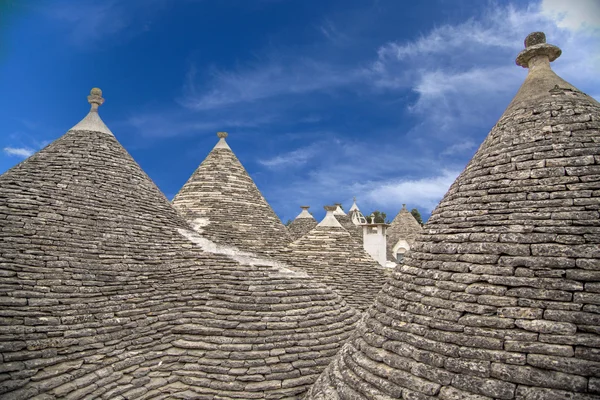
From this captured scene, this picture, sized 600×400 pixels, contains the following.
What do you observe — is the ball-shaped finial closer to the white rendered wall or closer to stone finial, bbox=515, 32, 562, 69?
stone finial, bbox=515, 32, 562, 69

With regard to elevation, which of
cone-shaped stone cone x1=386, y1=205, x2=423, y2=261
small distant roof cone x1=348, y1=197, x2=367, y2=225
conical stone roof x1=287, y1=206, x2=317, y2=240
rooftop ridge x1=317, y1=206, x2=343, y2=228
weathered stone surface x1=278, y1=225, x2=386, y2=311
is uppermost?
small distant roof cone x1=348, y1=197, x2=367, y2=225

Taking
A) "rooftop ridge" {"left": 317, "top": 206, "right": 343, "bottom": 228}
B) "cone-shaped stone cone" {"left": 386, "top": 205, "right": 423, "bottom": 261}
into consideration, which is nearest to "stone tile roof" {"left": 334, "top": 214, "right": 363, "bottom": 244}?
"cone-shaped stone cone" {"left": 386, "top": 205, "right": 423, "bottom": 261}

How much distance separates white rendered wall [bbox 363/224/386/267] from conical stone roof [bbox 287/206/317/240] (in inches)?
136

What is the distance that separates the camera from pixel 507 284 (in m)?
3.80

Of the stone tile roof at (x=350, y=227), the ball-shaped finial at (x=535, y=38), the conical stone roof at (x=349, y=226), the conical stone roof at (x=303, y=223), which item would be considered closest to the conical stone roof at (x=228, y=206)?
the conical stone roof at (x=303, y=223)

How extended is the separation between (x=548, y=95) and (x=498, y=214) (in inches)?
80.7

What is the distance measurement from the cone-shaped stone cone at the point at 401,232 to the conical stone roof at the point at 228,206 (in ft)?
34.2

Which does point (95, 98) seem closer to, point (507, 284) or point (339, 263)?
point (339, 263)

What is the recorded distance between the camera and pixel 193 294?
735 cm

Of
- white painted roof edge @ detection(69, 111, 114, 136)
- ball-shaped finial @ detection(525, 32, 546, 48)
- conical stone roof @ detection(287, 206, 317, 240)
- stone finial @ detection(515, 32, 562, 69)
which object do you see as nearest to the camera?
stone finial @ detection(515, 32, 562, 69)

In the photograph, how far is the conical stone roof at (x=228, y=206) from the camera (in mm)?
10188

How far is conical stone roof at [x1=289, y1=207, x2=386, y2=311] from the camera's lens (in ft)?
32.7

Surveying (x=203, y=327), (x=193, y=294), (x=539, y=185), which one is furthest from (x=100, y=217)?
(x=539, y=185)

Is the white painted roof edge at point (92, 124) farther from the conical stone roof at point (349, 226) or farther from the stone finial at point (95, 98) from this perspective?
the conical stone roof at point (349, 226)
